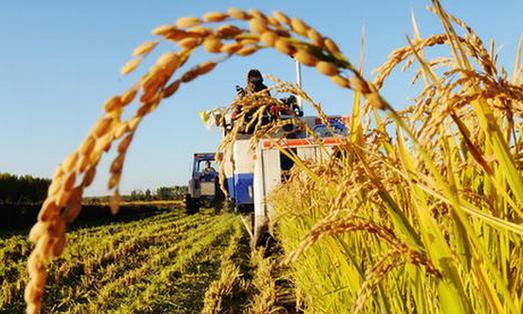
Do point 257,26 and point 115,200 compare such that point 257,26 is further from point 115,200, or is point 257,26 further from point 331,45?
point 115,200

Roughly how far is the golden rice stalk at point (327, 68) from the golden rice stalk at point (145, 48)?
180 millimetres

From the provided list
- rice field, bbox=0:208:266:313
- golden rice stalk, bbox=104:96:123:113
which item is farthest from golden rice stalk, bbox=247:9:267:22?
rice field, bbox=0:208:266:313

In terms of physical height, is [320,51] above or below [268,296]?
above

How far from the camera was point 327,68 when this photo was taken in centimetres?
59

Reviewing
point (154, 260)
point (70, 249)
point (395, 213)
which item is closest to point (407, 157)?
point (395, 213)

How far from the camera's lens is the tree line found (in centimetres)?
3173

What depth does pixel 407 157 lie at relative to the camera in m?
1.34

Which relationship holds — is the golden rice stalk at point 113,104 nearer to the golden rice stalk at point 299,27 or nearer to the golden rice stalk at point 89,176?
the golden rice stalk at point 89,176

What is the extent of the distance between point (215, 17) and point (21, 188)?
3510 cm

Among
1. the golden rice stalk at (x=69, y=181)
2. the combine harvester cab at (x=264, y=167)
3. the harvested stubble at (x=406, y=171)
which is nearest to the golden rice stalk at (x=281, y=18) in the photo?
the harvested stubble at (x=406, y=171)

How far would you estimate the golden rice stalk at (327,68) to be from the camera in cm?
59

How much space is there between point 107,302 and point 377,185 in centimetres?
547

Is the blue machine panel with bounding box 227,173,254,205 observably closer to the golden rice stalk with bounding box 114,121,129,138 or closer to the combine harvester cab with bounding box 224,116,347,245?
the combine harvester cab with bounding box 224,116,347,245

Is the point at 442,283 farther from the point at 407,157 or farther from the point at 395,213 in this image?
the point at 407,157
